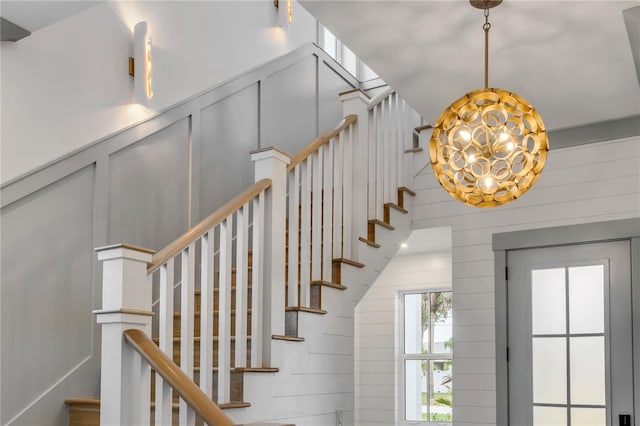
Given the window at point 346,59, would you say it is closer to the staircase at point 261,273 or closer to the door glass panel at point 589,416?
the staircase at point 261,273

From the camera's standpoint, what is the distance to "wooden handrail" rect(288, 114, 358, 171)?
4.47m

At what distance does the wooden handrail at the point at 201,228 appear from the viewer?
334 cm

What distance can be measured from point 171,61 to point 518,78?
2.33 m

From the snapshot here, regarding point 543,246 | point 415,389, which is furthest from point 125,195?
point 415,389

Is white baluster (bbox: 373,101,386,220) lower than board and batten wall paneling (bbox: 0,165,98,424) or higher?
higher

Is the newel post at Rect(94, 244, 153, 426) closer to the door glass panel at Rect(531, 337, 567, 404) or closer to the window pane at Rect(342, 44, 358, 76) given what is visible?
the door glass panel at Rect(531, 337, 567, 404)

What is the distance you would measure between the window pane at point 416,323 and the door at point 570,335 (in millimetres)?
2584

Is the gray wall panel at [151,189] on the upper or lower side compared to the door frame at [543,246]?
upper

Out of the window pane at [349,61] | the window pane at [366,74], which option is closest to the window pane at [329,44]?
the window pane at [349,61]

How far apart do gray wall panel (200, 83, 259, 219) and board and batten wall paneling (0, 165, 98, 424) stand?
112 cm

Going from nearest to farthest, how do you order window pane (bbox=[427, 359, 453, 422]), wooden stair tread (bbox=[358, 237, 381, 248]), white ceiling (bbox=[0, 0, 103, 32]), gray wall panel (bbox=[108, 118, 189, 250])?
1. white ceiling (bbox=[0, 0, 103, 32])
2. gray wall panel (bbox=[108, 118, 189, 250])
3. wooden stair tread (bbox=[358, 237, 381, 248])
4. window pane (bbox=[427, 359, 453, 422])

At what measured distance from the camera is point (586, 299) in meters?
5.02

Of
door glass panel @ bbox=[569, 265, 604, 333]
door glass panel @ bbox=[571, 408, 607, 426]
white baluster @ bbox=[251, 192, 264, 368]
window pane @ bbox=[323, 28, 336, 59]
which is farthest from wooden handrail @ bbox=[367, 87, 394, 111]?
door glass panel @ bbox=[571, 408, 607, 426]

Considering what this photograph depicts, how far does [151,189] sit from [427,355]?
3.95 metres
